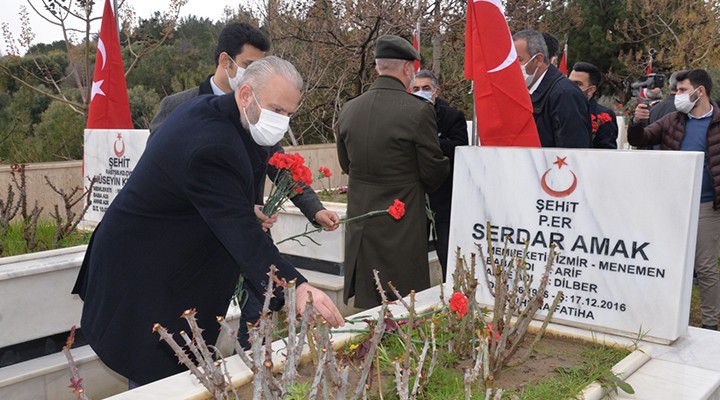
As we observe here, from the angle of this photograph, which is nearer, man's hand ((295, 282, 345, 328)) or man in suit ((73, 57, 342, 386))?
man's hand ((295, 282, 345, 328))

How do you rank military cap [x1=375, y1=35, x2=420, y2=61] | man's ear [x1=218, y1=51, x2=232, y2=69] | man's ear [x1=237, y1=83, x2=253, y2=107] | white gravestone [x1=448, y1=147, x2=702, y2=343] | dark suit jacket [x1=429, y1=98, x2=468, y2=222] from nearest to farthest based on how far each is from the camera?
man's ear [x1=237, y1=83, x2=253, y2=107], white gravestone [x1=448, y1=147, x2=702, y2=343], man's ear [x1=218, y1=51, x2=232, y2=69], military cap [x1=375, y1=35, x2=420, y2=61], dark suit jacket [x1=429, y1=98, x2=468, y2=222]

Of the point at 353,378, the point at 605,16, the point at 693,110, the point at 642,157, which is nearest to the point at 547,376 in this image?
the point at 353,378

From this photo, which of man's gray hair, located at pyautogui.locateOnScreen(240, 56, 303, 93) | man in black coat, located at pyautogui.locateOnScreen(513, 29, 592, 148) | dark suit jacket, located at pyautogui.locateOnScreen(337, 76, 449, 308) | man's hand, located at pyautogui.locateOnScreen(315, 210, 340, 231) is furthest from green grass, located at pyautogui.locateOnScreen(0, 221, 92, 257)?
man in black coat, located at pyautogui.locateOnScreen(513, 29, 592, 148)

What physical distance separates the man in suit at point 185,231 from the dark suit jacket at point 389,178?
1.60m

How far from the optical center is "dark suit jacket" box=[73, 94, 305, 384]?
7.21 ft

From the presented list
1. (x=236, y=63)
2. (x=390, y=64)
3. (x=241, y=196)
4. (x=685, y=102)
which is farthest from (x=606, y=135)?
(x=241, y=196)

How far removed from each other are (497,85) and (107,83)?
170 inches

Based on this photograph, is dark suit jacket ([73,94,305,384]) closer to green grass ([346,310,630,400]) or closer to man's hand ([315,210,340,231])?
man's hand ([315,210,340,231])

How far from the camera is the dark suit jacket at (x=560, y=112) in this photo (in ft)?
12.7

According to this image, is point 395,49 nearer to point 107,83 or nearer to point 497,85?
point 497,85

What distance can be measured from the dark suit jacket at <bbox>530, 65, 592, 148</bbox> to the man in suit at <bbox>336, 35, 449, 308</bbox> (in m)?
0.64

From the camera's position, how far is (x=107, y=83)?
6.48 meters

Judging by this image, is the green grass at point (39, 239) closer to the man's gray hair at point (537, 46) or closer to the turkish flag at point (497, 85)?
the turkish flag at point (497, 85)

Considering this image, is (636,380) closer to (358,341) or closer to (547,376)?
(547,376)
